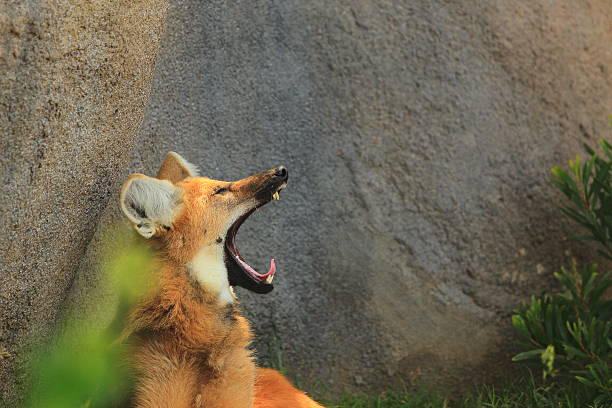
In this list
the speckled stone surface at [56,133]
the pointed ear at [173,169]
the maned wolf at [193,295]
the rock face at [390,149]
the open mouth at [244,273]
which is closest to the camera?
the speckled stone surface at [56,133]

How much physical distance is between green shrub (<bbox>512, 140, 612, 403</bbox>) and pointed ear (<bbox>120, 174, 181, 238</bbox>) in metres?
1.98

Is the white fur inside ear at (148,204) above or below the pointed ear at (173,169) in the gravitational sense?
above

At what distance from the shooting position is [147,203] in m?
2.37

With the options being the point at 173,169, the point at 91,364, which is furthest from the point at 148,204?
the point at 91,364

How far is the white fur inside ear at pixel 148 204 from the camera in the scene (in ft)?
7.66

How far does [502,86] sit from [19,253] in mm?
2779

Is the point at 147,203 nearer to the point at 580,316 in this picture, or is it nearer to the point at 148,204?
the point at 148,204

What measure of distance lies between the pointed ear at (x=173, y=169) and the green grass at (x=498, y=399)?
1479 millimetres

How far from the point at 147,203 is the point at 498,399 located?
2.26 m

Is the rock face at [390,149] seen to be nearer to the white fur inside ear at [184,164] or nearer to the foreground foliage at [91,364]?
the white fur inside ear at [184,164]

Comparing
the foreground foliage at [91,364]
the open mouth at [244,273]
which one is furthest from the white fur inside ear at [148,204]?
the open mouth at [244,273]

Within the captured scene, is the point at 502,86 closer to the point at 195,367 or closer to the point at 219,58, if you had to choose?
the point at 219,58

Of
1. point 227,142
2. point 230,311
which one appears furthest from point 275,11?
point 230,311

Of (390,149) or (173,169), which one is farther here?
(390,149)
